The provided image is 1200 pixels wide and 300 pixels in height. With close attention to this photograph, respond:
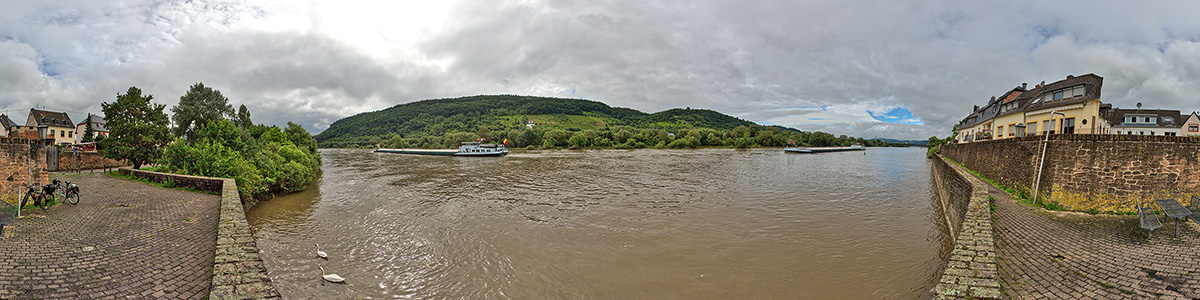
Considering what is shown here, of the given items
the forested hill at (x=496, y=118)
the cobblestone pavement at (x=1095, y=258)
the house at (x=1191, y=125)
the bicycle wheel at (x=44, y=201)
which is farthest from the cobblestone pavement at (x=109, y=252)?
the forested hill at (x=496, y=118)

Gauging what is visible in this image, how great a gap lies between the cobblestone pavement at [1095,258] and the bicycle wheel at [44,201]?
19647mm

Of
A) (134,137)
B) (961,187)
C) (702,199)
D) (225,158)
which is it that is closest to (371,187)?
(225,158)

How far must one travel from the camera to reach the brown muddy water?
24.6ft

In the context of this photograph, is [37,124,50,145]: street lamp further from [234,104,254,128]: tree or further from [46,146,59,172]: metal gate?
[234,104,254,128]: tree

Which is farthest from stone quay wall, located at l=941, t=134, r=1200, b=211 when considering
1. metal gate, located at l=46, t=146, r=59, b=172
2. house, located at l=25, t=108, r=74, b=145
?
house, located at l=25, t=108, r=74, b=145

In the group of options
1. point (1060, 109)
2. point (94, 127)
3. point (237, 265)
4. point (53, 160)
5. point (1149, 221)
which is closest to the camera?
point (237, 265)

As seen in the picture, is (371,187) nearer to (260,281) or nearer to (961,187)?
(260,281)

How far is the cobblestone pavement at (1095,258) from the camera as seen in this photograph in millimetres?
5418

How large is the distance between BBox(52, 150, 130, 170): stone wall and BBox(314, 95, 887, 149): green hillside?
224 ft

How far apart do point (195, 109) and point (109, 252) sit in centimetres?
3665

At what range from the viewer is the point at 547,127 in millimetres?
124750

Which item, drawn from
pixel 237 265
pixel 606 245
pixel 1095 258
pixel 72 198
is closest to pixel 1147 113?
pixel 1095 258

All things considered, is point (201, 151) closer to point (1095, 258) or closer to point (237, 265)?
A: point (237, 265)

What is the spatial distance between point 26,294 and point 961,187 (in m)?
18.9
